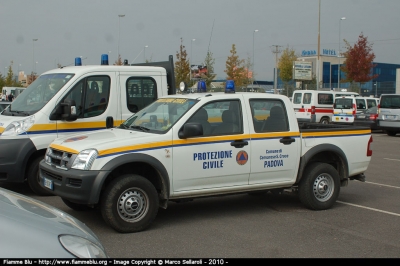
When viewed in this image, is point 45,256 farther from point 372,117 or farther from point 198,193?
point 372,117

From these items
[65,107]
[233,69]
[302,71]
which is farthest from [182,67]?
[65,107]

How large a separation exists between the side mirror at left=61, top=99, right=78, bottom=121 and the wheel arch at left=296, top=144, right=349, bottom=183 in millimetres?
3940

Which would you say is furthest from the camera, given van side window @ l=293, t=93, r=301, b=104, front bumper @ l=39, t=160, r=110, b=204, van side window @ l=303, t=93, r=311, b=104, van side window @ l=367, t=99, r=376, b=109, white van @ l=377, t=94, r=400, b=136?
van side window @ l=367, t=99, r=376, b=109

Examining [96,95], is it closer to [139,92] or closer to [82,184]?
[139,92]

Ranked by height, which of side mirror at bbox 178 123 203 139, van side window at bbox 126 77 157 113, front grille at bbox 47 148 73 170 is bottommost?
front grille at bbox 47 148 73 170

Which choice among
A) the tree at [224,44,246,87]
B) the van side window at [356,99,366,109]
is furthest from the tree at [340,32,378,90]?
the van side window at [356,99,366,109]

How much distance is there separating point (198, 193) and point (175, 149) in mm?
725

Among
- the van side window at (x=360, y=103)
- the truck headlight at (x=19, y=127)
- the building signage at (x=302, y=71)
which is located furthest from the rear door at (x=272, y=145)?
the building signage at (x=302, y=71)

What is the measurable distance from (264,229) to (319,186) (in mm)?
1616

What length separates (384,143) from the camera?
19484 mm

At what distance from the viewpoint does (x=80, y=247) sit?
123 inches

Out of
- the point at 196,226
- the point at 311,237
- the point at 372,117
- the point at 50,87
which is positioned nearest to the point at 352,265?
the point at 311,237

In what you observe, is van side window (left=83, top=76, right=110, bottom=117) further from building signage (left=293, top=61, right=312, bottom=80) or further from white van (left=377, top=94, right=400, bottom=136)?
building signage (left=293, top=61, right=312, bottom=80)

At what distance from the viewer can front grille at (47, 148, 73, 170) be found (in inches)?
251
